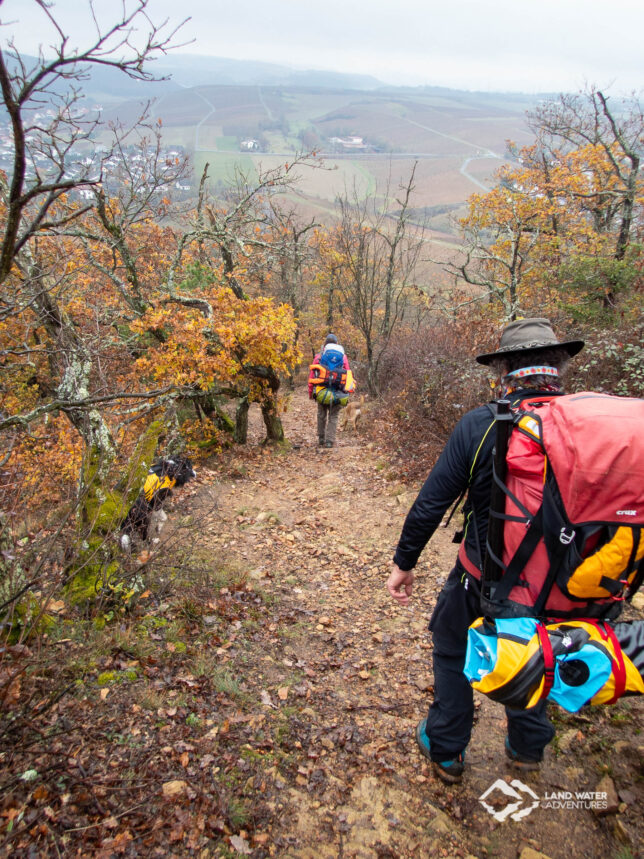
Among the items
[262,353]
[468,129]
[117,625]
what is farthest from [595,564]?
[468,129]

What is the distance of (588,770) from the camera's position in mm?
2766

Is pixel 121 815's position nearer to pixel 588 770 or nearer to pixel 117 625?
pixel 117 625

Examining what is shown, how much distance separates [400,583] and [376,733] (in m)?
1.53

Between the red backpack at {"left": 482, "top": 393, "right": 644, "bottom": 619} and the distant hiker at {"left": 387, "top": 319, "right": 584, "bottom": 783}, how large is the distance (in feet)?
0.61

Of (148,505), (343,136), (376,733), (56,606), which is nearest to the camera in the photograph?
(376,733)

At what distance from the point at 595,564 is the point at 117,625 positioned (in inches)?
154

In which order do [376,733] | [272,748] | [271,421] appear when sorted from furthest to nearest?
1. [271,421]
2. [376,733]
3. [272,748]

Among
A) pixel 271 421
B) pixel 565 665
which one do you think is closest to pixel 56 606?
pixel 565 665

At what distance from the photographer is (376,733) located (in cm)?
329

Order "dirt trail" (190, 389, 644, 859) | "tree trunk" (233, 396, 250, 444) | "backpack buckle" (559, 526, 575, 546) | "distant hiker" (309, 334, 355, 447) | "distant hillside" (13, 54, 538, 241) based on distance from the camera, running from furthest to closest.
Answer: "distant hillside" (13, 54, 538, 241) < "tree trunk" (233, 396, 250, 444) < "distant hiker" (309, 334, 355, 447) < "dirt trail" (190, 389, 644, 859) < "backpack buckle" (559, 526, 575, 546)

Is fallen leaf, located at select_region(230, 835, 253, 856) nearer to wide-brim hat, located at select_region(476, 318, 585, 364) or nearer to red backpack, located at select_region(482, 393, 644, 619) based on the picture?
red backpack, located at select_region(482, 393, 644, 619)

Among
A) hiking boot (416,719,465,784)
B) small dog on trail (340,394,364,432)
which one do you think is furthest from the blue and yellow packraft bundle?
small dog on trail (340,394,364,432)

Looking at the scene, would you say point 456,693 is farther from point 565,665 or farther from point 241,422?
point 241,422

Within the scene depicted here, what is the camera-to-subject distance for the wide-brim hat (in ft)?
7.23
